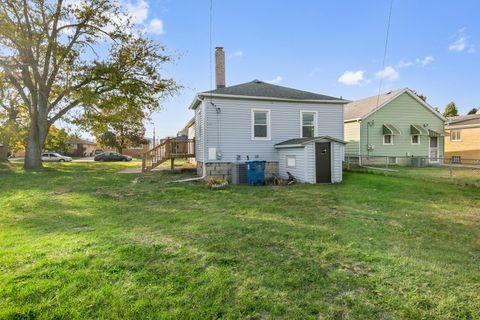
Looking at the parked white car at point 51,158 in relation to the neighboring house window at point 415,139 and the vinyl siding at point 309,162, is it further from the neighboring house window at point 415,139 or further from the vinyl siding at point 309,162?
the neighboring house window at point 415,139

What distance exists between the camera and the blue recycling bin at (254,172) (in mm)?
10664

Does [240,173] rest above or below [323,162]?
below

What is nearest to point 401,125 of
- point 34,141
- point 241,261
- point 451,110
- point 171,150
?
point 171,150

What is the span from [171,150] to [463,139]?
903 inches

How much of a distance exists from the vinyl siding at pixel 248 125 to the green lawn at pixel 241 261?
5094 millimetres

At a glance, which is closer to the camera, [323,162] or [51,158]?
[323,162]

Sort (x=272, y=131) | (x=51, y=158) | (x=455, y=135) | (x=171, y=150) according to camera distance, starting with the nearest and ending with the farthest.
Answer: (x=272, y=131)
(x=171, y=150)
(x=455, y=135)
(x=51, y=158)

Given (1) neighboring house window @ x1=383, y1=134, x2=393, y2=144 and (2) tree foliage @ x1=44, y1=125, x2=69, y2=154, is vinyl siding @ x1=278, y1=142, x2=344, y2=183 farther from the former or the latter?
(2) tree foliage @ x1=44, y1=125, x2=69, y2=154

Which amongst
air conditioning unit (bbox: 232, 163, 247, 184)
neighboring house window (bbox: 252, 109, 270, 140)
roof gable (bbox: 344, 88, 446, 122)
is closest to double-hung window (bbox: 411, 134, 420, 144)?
roof gable (bbox: 344, 88, 446, 122)

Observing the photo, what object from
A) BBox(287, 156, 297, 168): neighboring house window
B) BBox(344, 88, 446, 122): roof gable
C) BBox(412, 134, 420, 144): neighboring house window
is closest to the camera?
BBox(287, 156, 297, 168): neighboring house window

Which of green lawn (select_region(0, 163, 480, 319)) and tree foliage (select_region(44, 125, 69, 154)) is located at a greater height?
tree foliage (select_region(44, 125, 69, 154))

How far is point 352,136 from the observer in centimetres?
1809

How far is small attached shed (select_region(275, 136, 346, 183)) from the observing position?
1031 centimetres

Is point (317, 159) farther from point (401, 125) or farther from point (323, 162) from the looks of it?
point (401, 125)
